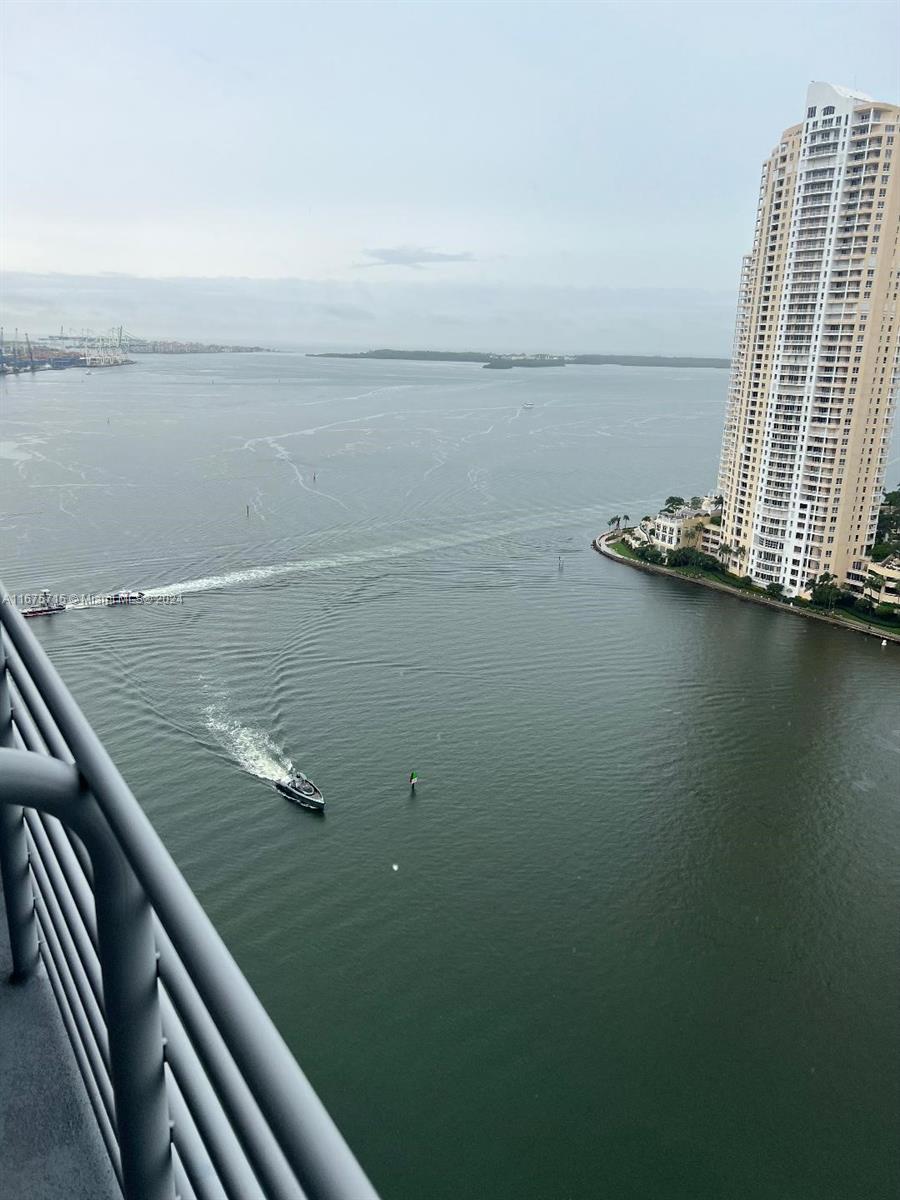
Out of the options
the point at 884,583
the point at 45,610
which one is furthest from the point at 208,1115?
the point at 884,583

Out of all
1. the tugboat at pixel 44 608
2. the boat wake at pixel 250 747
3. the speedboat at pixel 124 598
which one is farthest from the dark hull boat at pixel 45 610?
the boat wake at pixel 250 747

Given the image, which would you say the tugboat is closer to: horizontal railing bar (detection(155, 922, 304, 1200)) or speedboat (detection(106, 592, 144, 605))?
speedboat (detection(106, 592, 144, 605))

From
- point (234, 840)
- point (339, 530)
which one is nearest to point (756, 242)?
point (339, 530)

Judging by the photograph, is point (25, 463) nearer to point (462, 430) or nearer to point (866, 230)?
point (462, 430)

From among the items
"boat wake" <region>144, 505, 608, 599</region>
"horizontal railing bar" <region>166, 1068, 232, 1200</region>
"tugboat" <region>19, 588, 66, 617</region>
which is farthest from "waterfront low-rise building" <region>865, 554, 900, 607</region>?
"horizontal railing bar" <region>166, 1068, 232, 1200</region>

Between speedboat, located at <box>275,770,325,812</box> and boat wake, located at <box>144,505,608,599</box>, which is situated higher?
boat wake, located at <box>144,505,608,599</box>

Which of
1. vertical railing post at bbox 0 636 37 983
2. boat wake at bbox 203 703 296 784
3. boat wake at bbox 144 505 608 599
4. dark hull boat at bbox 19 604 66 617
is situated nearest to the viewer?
vertical railing post at bbox 0 636 37 983
